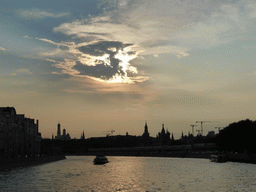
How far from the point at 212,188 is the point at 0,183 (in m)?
41.6

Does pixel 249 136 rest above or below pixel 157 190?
above

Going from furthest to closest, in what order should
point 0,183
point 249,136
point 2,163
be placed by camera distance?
point 249,136, point 2,163, point 0,183

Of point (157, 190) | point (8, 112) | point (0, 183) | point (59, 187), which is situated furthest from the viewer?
point (8, 112)

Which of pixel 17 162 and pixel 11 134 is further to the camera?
pixel 11 134

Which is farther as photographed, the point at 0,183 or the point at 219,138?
the point at 219,138

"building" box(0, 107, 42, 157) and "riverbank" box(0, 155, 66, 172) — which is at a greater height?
"building" box(0, 107, 42, 157)

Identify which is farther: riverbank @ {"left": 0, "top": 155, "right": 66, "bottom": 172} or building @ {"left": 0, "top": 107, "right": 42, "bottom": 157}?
building @ {"left": 0, "top": 107, "right": 42, "bottom": 157}

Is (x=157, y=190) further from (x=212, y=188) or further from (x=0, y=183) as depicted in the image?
(x=0, y=183)

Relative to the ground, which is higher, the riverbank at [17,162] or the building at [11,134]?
the building at [11,134]

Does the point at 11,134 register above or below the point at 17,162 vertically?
above

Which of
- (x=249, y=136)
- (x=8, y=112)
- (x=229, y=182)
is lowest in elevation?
(x=229, y=182)

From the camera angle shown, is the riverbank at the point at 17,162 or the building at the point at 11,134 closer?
the riverbank at the point at 17,162

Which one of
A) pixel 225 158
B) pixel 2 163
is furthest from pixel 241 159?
pixel 2 163

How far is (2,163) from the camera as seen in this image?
11175 centimetres
